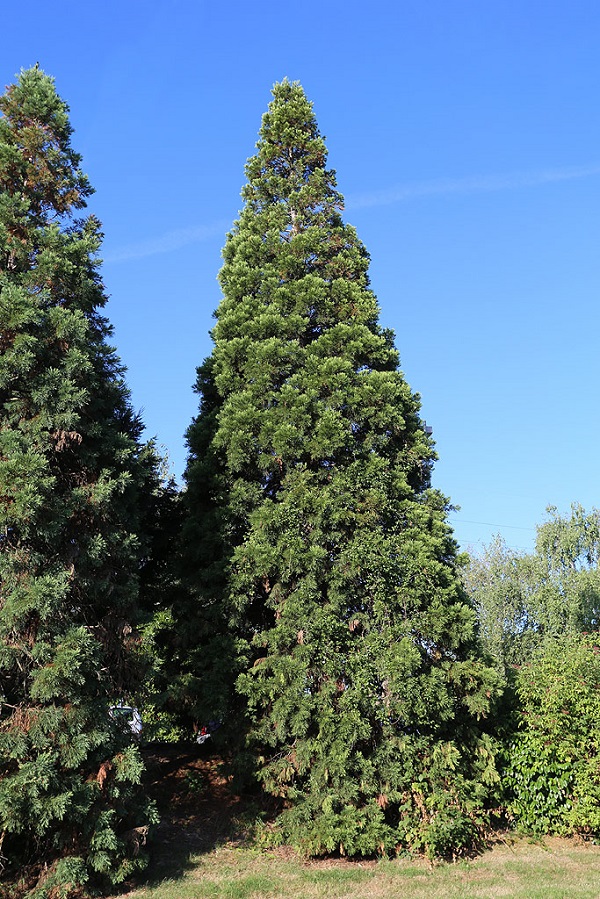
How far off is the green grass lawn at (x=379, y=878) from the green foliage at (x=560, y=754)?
0.52 meters

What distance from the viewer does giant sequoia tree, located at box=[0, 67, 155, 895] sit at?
588 centimetres

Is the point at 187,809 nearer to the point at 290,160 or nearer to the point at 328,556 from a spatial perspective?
the point at 328,556

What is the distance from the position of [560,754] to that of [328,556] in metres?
3.62

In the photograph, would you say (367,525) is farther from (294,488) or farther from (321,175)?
(321,175)

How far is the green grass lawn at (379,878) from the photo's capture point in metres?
6.23

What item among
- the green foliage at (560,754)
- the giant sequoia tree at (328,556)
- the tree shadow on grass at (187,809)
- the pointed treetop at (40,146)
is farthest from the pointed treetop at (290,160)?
the tree shadow on grass at (187,809)

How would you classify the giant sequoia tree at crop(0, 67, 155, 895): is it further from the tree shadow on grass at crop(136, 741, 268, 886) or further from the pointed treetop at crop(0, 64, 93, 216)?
the tree shadow on grass at crop(136, 741, 268, 886)

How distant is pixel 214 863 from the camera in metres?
6.96

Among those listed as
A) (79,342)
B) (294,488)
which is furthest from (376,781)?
(79,342)

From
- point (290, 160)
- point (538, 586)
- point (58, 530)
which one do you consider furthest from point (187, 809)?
point (538, 586)

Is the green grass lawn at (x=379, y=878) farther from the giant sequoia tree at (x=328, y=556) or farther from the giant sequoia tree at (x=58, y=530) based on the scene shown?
the giant sequoia tree at (x=58, y=530)

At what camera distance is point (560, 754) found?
7.97 metres

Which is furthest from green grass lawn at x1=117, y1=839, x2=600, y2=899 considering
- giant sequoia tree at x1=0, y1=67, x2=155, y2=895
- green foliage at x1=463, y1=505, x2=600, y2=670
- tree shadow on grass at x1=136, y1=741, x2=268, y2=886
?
green foliage at x1=463, y1=505, x2=600, y2=670

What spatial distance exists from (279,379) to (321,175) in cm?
336
